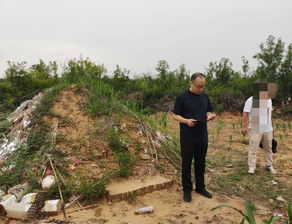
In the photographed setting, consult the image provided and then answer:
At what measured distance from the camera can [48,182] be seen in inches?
168

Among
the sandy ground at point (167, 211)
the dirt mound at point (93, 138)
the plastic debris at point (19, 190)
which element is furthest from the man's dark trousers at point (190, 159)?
the plastic debris at point (19, 190)

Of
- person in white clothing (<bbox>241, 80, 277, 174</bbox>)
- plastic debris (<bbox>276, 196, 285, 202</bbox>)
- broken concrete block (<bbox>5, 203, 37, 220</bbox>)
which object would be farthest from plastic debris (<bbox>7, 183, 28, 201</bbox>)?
plastic debris (<bbox>276, 196, 285, 202</bbox>)

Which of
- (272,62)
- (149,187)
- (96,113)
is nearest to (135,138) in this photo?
(96,113)

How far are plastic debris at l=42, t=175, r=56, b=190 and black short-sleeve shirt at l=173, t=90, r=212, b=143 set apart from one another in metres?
1.83

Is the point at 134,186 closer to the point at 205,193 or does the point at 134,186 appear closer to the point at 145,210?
the point at 145,210

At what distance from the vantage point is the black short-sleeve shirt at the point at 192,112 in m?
3.91

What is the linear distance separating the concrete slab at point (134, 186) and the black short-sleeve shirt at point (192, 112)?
2.98 ft

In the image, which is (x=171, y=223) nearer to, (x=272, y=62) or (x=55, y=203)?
(x=55, y=203)

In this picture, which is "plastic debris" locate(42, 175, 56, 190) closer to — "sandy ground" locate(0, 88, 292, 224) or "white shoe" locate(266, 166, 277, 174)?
"sandy ground" locate(0, 88, 292, 224)

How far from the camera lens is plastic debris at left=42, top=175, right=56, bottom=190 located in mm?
4230

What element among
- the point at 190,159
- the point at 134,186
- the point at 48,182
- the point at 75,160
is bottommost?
the point at 134,186

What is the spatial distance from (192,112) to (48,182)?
212 cm

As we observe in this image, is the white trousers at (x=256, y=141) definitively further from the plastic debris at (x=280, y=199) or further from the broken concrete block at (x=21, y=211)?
the broken concrete block at (x=21, y=211)

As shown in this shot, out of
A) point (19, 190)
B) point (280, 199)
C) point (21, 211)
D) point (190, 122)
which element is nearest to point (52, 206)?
point (21, 211)
